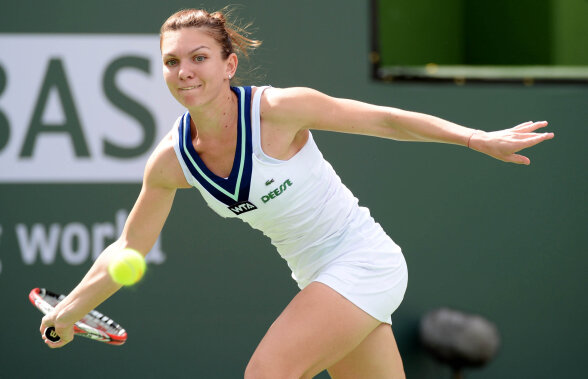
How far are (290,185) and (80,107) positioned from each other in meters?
2.12

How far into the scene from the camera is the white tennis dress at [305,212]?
266cm

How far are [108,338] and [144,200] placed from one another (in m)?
0.54

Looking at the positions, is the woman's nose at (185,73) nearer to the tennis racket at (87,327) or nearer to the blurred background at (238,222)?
the tennis racket at (87,327)

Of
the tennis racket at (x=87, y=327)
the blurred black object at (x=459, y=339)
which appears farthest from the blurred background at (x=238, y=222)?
the tennis racket at (x=87, y=327)

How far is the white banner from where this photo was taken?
4.41 m

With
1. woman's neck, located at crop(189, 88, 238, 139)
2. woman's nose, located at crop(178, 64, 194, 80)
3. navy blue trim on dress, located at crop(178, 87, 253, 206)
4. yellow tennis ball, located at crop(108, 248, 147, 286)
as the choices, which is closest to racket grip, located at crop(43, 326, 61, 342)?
yellow tennis ball, located at crop(108, 248, 147, 286)

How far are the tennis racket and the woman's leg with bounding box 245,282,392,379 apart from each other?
681mm

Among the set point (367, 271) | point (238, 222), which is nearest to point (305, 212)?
point (367, 271)

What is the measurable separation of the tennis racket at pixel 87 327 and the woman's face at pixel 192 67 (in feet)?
2.93

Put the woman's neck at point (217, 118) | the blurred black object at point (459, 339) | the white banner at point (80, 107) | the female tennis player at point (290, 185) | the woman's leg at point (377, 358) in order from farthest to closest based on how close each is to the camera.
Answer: the white banner at point (80, 107) → the blurred black object at point (459, 339) → the woman's leg at point (377, 358) → the woman's neck at point (217, 118) → the female tennis player at point (290, 185)

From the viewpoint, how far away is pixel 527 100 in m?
4.61

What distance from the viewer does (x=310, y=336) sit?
2.55m

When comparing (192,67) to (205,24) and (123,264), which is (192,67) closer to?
(205,24)

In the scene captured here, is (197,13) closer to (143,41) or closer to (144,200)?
(144,200)
